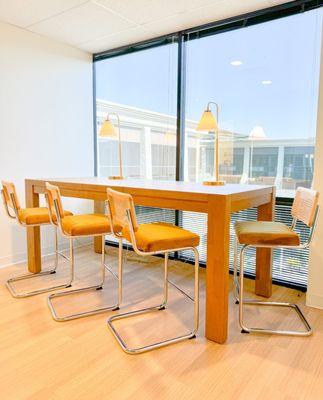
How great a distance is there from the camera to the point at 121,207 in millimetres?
1771

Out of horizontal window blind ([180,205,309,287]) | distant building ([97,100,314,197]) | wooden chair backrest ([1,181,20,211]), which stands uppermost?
distant building ([97,100,314,197])

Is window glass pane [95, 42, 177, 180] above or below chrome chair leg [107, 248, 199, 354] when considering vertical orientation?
above

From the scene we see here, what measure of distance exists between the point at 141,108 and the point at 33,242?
1823 mm

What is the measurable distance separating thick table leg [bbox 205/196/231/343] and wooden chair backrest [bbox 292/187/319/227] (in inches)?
20.5

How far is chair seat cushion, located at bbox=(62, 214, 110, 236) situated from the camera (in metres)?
2.16

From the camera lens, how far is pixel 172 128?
3.29 meters

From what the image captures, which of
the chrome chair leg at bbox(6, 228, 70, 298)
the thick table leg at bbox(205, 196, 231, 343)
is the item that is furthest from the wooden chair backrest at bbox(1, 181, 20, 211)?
the thick table leg at bbox(205, 196, 231, 343)

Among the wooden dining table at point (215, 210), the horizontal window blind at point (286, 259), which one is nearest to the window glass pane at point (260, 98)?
the horizontal window blind at point (286, 259)

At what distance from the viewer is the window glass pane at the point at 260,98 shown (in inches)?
99.3

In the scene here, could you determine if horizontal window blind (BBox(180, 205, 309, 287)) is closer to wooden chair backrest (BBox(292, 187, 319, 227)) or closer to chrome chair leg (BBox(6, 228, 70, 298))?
wooden chair backrest (BBox(292, 187, 319, 227))

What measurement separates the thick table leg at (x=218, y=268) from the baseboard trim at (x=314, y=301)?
33.7 inches

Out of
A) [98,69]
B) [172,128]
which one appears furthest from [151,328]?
[98,69]

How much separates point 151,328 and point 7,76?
2.63 m

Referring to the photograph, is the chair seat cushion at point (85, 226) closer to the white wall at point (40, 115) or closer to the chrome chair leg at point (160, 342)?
the chrome chair leg at point (160, 342)
